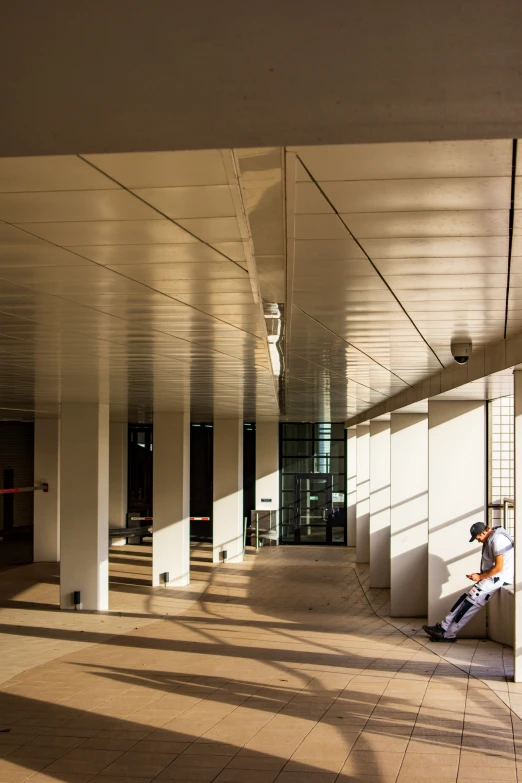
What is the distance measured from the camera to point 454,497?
12516mm

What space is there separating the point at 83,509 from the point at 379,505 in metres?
Answer: 6.57

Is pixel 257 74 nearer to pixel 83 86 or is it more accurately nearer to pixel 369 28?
pixel 369 28

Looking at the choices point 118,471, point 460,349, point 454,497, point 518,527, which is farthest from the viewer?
point 118,471

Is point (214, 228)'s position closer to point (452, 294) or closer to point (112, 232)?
point (112, 232)

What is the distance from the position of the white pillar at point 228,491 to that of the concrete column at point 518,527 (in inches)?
570

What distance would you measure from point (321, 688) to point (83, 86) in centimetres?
845

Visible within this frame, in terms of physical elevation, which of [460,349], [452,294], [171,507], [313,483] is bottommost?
[313,483]

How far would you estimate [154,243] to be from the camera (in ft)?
13.9

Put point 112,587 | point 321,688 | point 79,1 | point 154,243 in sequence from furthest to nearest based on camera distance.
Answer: point 112,587 → point 321,688 → point 154,243 → point 79,1

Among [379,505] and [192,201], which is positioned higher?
[192,201]

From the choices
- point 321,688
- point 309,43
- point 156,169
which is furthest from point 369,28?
point 321,688

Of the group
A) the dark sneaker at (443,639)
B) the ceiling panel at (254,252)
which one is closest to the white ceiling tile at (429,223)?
the ceiling panel at (254,252)

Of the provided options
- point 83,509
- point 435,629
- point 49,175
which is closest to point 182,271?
point 49,175

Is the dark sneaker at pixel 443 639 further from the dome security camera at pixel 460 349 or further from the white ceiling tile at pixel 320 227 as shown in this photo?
the white ceiling tile at pixel 320 227
